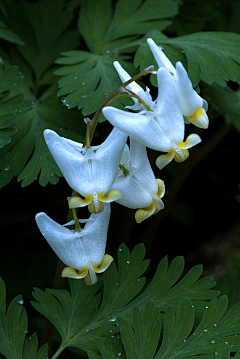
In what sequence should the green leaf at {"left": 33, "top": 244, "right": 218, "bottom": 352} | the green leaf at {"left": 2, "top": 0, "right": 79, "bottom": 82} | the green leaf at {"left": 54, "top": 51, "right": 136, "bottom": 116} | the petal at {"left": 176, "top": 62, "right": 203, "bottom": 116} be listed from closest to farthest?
the petal at {"left": 176, "top": 62, "right": 203, "bottom": 116}, the green leaf at {"left": 33, "top": 244, "right": 218, "bottom": 352}, the green leaf at {"left": 54, "top": 51, "right": 136, "bottom": 116}, the green leaf at {"left": 2, "top": 0, "right": 79, "bottom": 82}

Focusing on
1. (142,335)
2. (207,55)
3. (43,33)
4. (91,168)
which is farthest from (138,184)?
(43,33)

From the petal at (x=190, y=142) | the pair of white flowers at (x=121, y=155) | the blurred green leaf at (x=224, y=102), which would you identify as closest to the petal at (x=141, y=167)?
the pair of white flowers at (x=121, y=155)

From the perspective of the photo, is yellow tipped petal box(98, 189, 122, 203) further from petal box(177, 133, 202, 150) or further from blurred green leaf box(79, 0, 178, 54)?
blurred green leaf box(79, 0, 178, 54)

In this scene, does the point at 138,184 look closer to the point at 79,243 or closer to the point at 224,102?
the point at 79,243

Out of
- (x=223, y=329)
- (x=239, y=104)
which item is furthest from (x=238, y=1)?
(x=223, y=329)

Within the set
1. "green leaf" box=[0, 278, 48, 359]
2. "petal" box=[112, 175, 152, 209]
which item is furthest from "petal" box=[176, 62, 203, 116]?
"green leaf" box=[0, 278, 48, 359]

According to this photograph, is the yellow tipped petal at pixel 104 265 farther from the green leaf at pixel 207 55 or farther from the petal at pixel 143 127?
the green leaf at pixel 207 55

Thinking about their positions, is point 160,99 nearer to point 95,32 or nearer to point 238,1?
point 95,32
